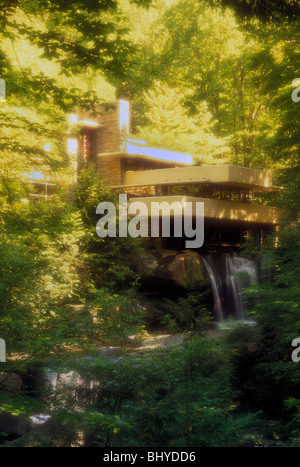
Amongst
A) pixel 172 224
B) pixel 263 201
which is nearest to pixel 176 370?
pixel 172 224

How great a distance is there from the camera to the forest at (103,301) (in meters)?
7.98

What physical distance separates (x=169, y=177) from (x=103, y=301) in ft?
35.9

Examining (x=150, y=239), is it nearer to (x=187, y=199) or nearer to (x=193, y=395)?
(x=187, y=199)

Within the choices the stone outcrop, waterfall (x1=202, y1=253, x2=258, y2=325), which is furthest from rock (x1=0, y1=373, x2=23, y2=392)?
waterfall (x1=202, y1=253, x2=258, y2=325)

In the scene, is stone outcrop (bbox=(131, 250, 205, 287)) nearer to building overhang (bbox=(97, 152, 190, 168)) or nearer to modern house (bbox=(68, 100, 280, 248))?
modern house (bbox=(68, 100, 280, 248))

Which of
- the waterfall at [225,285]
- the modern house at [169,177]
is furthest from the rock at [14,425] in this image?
the modern house at [169,177]

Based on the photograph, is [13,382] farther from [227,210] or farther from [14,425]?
A: [227,210]

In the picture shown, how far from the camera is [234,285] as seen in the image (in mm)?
23156

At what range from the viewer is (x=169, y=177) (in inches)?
1022

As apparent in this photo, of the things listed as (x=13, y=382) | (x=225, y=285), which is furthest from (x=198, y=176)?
(x=13, y=382)

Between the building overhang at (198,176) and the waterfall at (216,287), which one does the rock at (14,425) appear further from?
the building overhang at (198,176)

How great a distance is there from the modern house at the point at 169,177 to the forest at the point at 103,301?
171cm

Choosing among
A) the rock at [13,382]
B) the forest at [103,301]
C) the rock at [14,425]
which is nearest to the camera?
the forest at [103,301]

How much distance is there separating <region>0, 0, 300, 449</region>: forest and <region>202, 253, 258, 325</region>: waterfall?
1.85 metres
